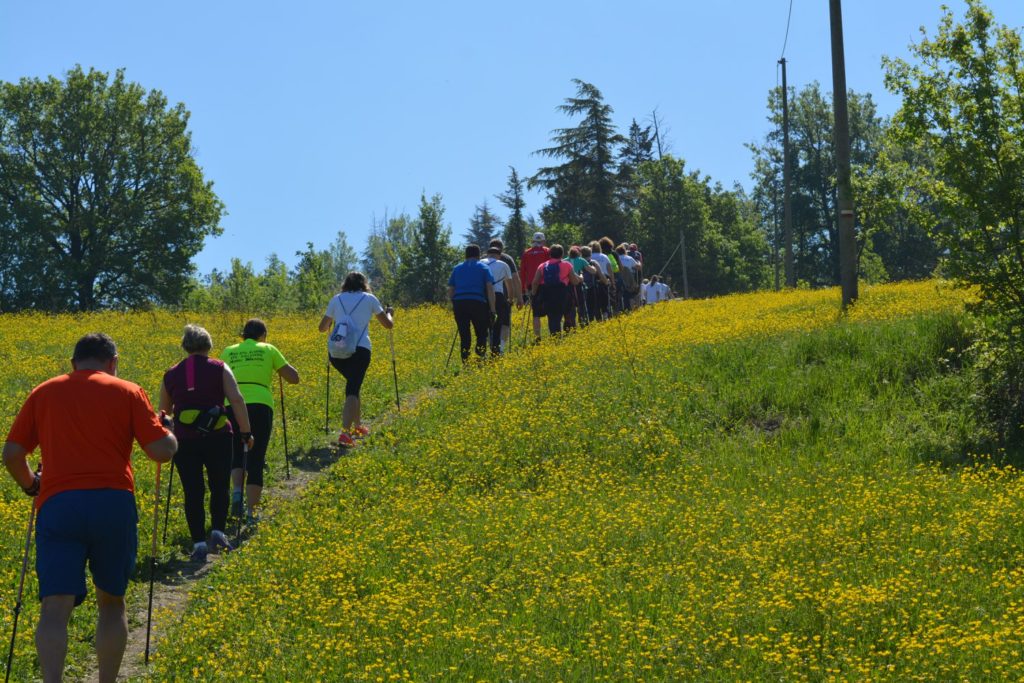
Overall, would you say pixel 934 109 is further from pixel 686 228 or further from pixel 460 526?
pixel 686 228

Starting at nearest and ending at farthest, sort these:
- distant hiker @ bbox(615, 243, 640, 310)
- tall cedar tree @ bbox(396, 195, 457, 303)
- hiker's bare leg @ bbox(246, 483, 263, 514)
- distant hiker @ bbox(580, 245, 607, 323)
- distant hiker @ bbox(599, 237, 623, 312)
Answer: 1. hiker's bare leg @ bbox(246, 483, 263, 514)
2. distant hiker @ bbox(580, 245, 607, 323)
3. distant hiker @ bbox(599, 237, 623, 312)
4. distant hiker @ bbox(615, 243, 640, 310)
5. tall cedar tree @ bbox(396, 195, 457, 303)

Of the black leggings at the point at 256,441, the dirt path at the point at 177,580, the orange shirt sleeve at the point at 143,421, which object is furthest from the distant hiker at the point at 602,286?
the orange shirt sleeve at the point at 143,421

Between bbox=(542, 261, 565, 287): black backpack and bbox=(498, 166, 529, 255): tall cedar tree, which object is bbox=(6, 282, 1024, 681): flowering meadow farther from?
bbox=(498, 166, 529, 255): tall cedar tree

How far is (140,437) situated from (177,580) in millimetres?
3481

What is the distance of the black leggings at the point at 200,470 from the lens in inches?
402

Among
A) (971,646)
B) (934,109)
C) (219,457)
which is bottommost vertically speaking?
(971,646)

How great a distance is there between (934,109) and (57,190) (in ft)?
167

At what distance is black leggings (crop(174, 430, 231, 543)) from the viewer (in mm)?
10203

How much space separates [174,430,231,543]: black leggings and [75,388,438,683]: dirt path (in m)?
0.38

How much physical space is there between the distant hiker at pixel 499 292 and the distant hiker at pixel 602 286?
338 cm

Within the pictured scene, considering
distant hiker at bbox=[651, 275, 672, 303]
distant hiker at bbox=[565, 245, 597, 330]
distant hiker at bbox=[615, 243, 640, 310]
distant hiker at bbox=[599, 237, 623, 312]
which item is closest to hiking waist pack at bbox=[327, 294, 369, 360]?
distant hiker at bbox=[565, 245, 597, 330]

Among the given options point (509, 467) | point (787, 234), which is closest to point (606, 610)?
point (509, 467)

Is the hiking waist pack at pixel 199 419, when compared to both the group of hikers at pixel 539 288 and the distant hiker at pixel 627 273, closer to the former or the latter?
the group of hikers at pixel 539 288

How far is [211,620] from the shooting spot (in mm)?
8539
